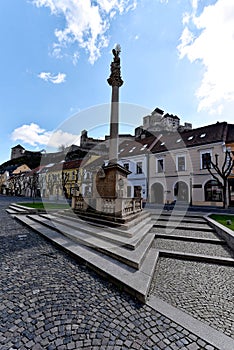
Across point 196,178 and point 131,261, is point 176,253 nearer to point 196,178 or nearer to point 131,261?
point 131,261

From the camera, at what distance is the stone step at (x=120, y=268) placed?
3523mm

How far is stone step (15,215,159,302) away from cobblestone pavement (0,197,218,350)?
0.51 feet

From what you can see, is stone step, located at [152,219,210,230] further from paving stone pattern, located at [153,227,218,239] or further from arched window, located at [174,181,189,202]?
arched window, located at [174,181,189,202]

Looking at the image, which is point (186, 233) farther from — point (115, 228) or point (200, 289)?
point (200, 289)

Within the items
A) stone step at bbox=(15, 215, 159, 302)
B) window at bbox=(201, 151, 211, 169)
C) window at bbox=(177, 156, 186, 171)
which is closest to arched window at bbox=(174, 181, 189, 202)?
window at bbox=(177, 156, 186, 171)

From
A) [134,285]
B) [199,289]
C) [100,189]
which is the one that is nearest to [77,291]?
[134,285]

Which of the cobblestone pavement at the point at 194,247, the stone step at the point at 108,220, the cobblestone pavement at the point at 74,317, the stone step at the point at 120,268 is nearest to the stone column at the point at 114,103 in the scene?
the stone step at the point at 108,220

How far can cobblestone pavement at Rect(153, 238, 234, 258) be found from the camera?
5996 millimetres

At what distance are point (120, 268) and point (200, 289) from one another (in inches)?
67.3

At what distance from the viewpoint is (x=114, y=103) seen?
1194cm

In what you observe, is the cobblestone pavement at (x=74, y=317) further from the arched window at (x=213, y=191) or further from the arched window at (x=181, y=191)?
the arched window at (x=181, y=191)

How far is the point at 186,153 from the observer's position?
24875 mm

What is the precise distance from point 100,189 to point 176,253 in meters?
6.14

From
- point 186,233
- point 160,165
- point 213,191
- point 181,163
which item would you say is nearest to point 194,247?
point 186,233
